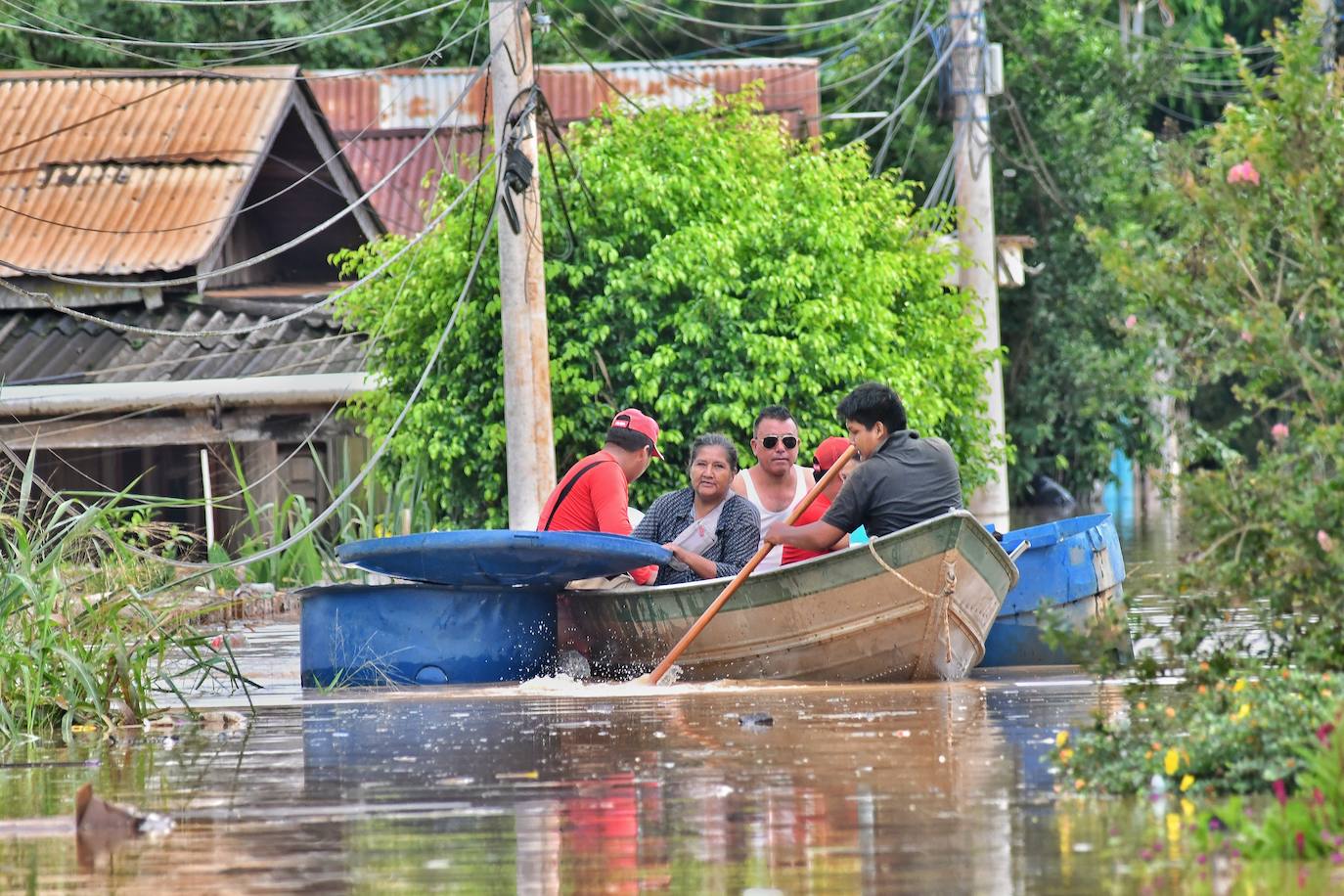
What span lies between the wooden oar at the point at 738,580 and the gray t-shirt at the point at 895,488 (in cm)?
33

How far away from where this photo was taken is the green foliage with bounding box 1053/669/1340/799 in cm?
629

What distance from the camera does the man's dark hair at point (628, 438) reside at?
12.7m

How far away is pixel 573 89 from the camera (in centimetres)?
3033

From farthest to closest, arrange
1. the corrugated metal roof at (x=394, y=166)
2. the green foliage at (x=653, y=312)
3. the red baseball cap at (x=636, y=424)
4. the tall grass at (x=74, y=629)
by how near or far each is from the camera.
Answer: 1. the corrugated metal roof at (x=394, y=166)
2. the green foliage at (x=653, y=312)
3. the red baseball cap at (x=636, y=424)
4. the tall grass at (x=74, y=629)

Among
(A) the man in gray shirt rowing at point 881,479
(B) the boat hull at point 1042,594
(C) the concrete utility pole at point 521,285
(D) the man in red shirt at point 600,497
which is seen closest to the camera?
(A) the man in gray shirt rowing at point 881,479

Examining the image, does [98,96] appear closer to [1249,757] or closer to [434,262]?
[434,262]

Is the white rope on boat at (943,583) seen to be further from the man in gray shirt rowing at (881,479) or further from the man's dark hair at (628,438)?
the man's dark hair at (628,438)

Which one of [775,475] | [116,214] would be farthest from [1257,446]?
[116,214]

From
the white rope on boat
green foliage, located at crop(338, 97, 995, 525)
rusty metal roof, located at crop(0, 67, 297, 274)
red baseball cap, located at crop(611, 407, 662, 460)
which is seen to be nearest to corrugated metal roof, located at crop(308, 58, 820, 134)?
rusty metal roof, located at crop(0, 67, 297, 274)

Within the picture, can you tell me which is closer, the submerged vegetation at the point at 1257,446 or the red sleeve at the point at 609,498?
the submerged vegetation at the point at 1257,446

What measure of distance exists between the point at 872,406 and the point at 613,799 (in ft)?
14.6

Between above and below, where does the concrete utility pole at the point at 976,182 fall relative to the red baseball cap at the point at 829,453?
above

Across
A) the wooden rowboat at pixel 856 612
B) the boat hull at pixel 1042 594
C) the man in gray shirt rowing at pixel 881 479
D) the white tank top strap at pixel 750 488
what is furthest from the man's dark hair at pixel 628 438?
the boat hull at pixel 1042 594

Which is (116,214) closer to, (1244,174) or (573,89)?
(573,89)
